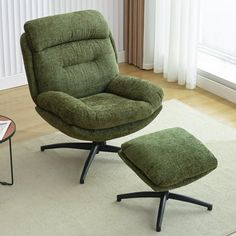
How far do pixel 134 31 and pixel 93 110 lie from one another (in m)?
2.16

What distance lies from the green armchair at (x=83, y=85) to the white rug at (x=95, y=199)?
114 mm

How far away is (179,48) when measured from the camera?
5168mm

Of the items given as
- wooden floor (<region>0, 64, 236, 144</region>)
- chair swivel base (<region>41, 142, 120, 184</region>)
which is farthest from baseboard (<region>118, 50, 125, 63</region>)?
chair swivel base (<region>41, 142, 120, 184</region>)

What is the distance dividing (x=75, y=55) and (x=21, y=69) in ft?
4.28

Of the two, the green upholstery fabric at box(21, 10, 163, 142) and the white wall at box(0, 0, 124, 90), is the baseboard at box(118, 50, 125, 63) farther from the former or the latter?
the green upholstery fabric at box(21, 10, 163, 142)

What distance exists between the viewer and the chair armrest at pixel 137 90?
3.76m

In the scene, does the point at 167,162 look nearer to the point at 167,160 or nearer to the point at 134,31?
the point at 167,160

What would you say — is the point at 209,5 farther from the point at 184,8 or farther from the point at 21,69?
the point at 21,69

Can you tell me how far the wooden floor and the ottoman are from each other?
49.2 inches

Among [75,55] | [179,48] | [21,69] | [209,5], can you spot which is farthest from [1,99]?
[209,5]

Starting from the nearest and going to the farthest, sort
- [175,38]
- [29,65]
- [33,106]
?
[29,65] < [33,106] < [175,38]

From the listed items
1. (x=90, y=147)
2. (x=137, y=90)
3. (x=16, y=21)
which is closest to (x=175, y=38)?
(x=16, y=21)

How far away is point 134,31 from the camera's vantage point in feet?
18.2

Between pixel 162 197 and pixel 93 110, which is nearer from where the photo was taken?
pixel 162 197
